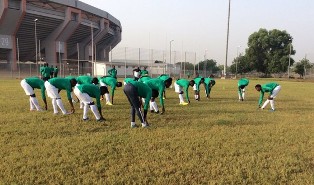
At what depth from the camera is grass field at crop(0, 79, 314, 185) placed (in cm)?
543

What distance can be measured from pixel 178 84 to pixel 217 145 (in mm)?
8493

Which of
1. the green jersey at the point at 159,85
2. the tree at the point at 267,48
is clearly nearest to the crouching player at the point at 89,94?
the green jersey at the point at 159,85

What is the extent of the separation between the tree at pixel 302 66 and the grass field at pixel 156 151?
78.3 meters

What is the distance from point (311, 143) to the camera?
7.94 m

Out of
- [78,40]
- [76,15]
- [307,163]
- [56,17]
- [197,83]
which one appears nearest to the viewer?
[307,163]

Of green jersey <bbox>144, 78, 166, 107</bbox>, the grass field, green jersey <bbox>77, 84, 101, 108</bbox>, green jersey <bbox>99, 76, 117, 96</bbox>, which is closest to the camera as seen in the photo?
the grass field

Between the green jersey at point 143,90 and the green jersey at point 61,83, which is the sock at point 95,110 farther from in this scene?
the green jersey at point 143,90

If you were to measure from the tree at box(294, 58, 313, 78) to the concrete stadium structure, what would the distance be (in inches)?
1992

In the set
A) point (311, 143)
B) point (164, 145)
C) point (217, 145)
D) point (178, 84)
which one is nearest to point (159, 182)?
point (164, 145)

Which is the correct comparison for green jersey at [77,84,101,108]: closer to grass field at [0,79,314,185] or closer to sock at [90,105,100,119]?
sock at [90,105,100,119]

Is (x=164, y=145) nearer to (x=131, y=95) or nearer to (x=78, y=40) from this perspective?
(x=131, y=95)

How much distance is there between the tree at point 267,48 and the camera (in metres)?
85.4

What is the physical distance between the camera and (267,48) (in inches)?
3452

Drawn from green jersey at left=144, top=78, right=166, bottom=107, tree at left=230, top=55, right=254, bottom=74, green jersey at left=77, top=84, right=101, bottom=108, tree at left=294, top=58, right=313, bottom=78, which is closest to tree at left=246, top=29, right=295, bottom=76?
tree at left=230, top=55, right=254, bottom=74
